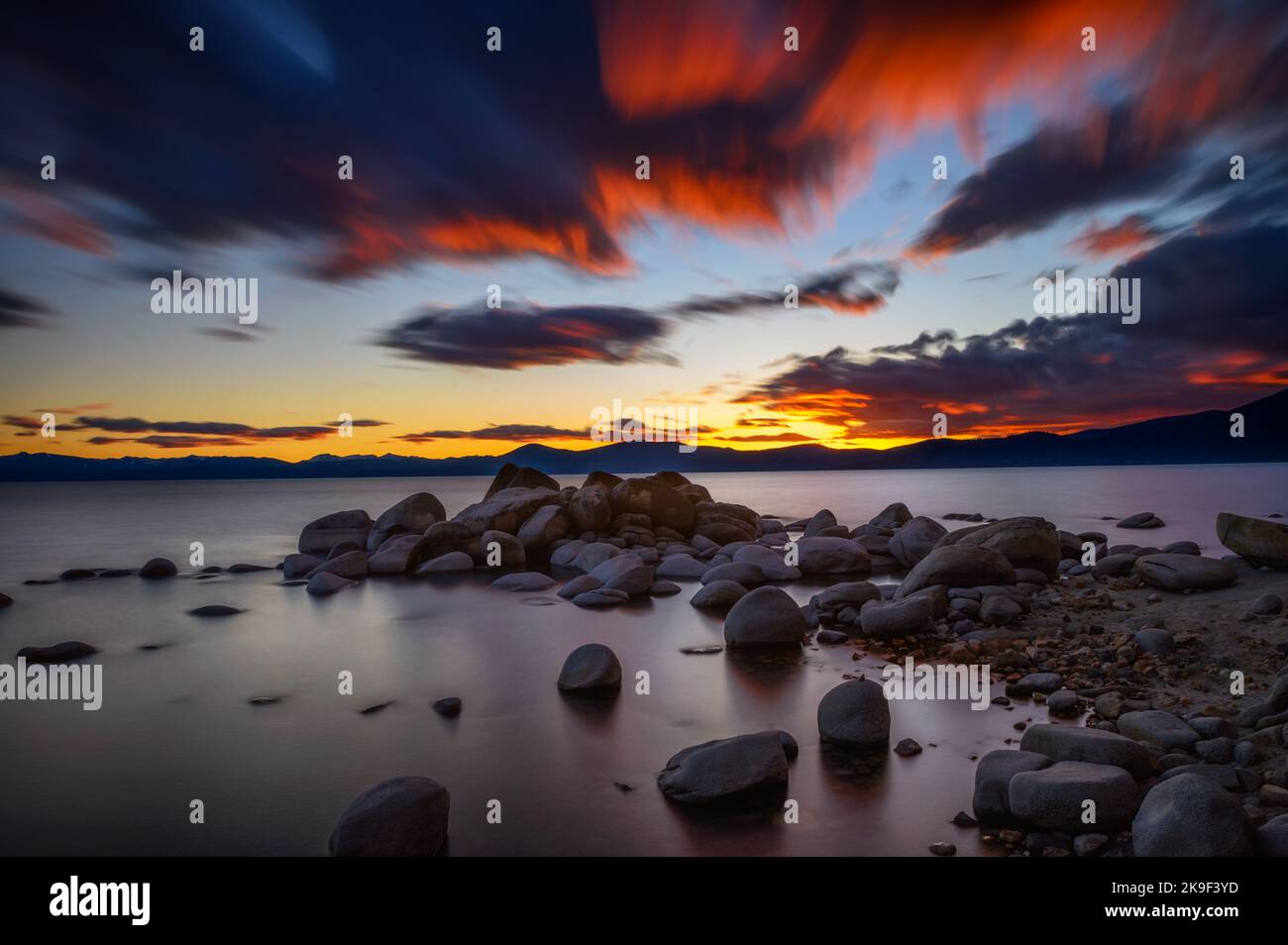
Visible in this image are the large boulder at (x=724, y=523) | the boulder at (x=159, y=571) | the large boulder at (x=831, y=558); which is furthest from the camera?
the large boulder at (x=724, y=523)

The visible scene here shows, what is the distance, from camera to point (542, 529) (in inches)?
848

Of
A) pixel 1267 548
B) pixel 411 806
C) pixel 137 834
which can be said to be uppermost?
pixel 1267 548

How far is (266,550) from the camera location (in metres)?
26.2

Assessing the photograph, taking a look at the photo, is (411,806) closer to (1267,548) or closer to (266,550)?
(1267,548)

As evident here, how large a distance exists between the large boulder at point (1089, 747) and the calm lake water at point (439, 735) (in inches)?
28.2

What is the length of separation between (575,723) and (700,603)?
6.43 metres

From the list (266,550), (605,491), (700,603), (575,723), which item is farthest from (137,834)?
(266,550)

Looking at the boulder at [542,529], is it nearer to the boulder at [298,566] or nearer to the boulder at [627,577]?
the boulder at [627,577]

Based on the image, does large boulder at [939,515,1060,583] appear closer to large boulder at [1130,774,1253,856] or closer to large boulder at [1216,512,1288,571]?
large boulder at [1216,512,1288,571]

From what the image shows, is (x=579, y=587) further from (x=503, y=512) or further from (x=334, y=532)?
(x=334, y=532)

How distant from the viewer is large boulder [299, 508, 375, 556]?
2289 centimetres

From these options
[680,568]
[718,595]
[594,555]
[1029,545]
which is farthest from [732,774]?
[594,555]

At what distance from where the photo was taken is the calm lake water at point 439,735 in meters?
5.36

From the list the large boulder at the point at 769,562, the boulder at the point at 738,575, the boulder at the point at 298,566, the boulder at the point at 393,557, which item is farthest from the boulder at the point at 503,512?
the boulder at the point at 738,575
